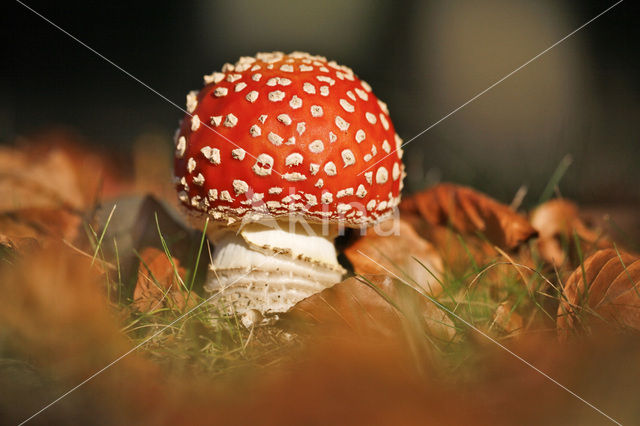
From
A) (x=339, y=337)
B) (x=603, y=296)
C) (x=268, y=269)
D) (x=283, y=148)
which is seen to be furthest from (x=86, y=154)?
(x=603, y=296)

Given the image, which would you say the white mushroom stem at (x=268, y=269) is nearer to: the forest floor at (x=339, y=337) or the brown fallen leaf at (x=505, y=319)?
the forest floor at (x=339, y=337)

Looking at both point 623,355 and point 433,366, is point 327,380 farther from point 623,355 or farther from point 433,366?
point 623,355

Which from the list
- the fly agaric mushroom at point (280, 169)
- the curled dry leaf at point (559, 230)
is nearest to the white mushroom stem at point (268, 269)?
the fly agaric mushroom at point (280, 169)

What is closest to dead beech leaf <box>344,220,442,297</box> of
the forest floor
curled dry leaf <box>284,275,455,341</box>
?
the forest floor

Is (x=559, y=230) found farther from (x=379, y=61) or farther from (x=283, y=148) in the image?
(x=379, y=61)

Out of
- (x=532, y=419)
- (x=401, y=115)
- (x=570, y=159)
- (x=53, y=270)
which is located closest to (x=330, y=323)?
Answer: (x=532, y=419)

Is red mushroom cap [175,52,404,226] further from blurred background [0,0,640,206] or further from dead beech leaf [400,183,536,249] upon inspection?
blurred background [0,0,640,206]
